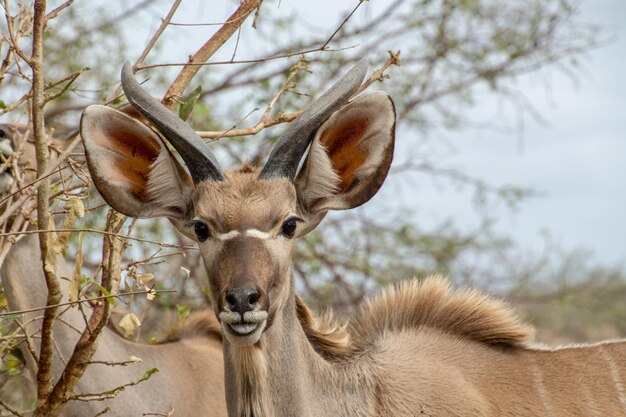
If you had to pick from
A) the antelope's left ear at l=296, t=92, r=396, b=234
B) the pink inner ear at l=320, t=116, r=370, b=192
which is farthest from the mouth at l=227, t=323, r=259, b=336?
the pink inner ear at l=320, t=116, r=370, b=192

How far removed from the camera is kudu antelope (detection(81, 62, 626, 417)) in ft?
10.3

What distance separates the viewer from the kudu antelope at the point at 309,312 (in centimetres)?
314

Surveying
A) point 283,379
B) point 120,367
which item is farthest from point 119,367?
point 283,379

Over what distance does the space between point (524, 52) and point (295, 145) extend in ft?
16.9

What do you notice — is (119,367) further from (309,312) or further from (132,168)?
(132,168)

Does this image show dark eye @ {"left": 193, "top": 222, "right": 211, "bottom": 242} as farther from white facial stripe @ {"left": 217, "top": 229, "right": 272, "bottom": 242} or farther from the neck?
the neck

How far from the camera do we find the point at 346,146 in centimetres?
338

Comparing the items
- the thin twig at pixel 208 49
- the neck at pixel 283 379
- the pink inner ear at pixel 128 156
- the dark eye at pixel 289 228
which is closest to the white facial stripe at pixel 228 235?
the dark eye at pixel 289 228

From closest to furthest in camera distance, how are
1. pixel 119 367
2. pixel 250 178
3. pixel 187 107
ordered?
pixel 250 178
pixel 187 107
pixel 119 367

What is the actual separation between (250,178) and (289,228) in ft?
0.70

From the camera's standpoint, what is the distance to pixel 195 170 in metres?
3.31

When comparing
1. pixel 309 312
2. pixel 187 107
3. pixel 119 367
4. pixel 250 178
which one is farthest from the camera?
pixel 119 367

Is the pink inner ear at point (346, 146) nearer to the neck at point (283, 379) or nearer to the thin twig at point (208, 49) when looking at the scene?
the neck at point (283, 379)

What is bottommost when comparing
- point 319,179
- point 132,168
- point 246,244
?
point 246,244
